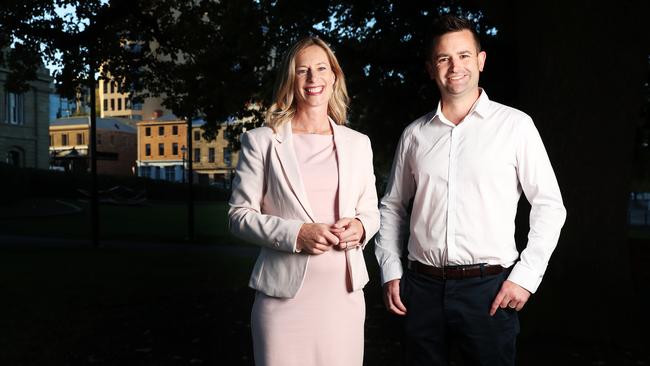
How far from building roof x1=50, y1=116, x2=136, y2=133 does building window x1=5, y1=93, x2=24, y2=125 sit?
123ft

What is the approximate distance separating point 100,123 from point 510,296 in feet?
299

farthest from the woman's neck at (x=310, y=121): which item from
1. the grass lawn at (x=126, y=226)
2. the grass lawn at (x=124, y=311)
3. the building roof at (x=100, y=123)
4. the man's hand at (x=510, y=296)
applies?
the building roof at (x=100, y=123)

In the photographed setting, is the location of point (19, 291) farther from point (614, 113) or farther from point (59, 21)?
point (614, 113)

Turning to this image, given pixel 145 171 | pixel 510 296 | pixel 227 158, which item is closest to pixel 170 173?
pixel 145 171

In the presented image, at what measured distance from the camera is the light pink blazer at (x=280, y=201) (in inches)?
115

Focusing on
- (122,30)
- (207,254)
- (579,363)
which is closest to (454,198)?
(579,363)

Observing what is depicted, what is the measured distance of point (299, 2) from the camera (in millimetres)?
11117

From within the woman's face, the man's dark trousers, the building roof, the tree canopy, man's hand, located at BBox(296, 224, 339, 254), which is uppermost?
the building roof

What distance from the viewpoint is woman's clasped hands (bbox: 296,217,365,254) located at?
2818mm

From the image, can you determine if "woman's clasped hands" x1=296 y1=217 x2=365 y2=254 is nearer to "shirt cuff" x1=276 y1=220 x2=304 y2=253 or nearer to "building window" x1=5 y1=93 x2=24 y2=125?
"shirt cuff" x1=276 y1=220 x2=304 y2=253

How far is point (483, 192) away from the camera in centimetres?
287

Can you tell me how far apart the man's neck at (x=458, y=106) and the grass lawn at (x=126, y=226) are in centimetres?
1572

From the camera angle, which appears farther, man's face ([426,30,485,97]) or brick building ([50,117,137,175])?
brick building ([50,117,137,175])

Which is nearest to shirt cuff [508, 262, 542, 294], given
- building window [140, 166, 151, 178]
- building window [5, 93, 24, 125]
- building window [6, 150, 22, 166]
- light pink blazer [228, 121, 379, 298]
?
light pink blazer [228, 121, 379, 298]
